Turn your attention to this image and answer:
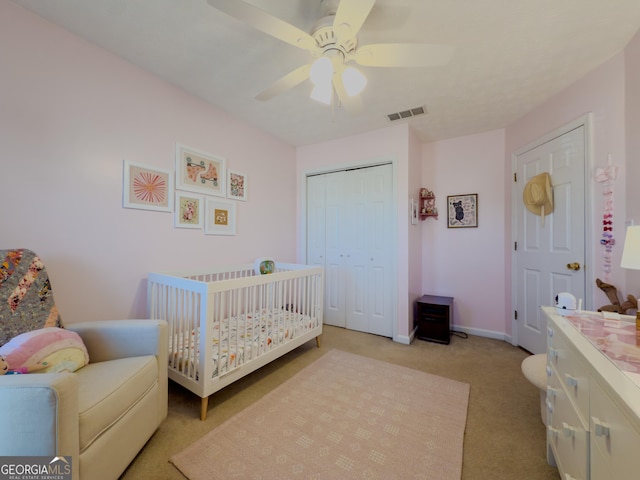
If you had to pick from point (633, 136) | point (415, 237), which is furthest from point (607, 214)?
point (415, 237)

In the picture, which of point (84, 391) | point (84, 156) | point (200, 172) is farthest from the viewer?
point (200, 172)

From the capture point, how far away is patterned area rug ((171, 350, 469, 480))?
126cm

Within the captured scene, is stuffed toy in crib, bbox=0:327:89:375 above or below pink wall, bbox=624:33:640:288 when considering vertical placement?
below

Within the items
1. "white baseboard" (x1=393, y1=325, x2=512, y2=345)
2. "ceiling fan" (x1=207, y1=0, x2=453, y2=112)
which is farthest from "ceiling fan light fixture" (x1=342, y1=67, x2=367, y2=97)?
"white baseboard" (x1=393, y1=325, x2=512, y2=345)

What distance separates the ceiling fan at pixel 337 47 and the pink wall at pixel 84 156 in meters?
1.34

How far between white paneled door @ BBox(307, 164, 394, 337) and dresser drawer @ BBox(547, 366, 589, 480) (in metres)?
1.74

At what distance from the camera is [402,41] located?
63.7 inches

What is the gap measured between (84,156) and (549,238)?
3782 mm

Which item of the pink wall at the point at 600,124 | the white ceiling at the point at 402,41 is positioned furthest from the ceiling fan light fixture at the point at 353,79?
the pink wall at the point at 600,124

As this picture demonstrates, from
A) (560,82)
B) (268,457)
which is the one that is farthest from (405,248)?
(268,457)

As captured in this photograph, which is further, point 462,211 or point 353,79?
point 462,211

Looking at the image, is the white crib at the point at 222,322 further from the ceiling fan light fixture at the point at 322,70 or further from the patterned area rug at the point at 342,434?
the ceiling fan light fixture at the point at 322,70

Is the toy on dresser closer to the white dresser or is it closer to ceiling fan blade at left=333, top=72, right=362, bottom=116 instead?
the white dresser

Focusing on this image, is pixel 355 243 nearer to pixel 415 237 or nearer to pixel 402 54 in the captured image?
pixel 415 237
